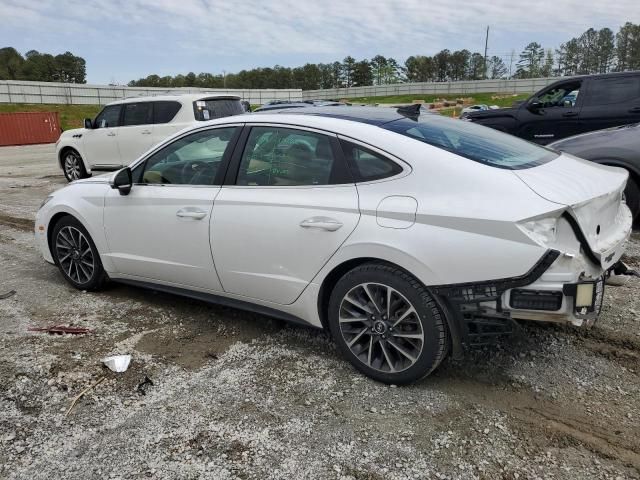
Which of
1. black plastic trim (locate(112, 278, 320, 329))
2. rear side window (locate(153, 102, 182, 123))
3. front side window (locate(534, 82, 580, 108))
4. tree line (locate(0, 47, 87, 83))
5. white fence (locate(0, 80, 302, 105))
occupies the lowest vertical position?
black plastic trim (locate(112, 278, 320, 329))

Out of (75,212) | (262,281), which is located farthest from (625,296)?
(75,212)

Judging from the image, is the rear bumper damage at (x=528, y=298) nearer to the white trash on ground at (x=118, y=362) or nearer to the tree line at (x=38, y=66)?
the white trash on ground at (x=118, y=362)

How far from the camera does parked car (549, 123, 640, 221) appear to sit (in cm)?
566

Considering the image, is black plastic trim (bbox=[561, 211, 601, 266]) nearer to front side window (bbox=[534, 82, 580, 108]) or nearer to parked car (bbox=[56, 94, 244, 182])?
front side window (bbox=[534, 82, 580, 108])

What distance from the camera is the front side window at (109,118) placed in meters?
11.3

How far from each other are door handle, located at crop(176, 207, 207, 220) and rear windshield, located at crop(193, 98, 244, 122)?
6.93m

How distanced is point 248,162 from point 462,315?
175 centimetres

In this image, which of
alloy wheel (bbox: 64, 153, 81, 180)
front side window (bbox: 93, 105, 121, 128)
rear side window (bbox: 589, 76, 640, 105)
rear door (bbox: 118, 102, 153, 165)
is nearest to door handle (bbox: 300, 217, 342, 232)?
rear side window (bbox: 589, 76, 640, 105)

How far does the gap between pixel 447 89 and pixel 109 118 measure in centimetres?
5793

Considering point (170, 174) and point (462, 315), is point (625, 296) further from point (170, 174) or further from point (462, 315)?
point (170, 174)

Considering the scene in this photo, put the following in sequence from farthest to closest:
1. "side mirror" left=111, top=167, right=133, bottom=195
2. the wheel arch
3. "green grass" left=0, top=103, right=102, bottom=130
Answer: "green grass" left=0, top=103, right=102, bottom=130
the wheel arch
"side mirror" left=111, top=167, right=133, bottom=195

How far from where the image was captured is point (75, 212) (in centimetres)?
467

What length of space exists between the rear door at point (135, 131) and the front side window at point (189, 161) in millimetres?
7020

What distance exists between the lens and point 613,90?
8.32 meters
